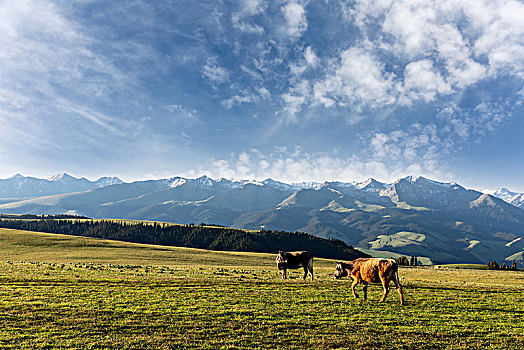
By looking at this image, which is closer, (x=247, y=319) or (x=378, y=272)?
(x=247, y=319)

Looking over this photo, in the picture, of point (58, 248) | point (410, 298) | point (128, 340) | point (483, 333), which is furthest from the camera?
point (58, 248)

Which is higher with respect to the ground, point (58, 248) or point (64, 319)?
point (64, 319)

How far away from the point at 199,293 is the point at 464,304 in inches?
787

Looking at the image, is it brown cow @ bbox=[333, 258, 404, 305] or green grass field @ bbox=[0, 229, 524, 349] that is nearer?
green grass field @ bbox=[0, 229, 524, 349]

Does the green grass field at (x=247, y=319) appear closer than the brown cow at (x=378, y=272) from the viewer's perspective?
Yes

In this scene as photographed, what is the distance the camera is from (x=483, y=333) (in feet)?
48.0

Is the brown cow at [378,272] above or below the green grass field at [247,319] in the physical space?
above

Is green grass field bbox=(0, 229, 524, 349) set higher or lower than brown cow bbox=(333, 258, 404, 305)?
lower

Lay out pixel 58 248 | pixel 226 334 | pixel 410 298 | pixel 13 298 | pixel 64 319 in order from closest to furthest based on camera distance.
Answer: pixel 226 334
pixel 64 319
pixel 13 298
pixel 410 298
pixel 58 248

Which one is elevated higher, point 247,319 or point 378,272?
point 378,272

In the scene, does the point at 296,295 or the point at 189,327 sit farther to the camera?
the point at 296,295

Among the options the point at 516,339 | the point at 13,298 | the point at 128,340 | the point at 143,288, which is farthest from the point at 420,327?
the point at 13,298

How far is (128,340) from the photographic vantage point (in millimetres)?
12711

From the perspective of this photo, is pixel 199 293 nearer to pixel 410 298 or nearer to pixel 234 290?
pixel 234 290
